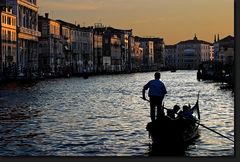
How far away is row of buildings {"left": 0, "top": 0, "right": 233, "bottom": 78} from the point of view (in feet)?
131

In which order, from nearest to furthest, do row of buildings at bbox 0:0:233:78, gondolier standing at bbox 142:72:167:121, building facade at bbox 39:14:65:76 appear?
gondolier standing at bbox 142:72:167:121, row of buildings at bbox 0:0:233:78, building facade at bbox 39:14:65:76

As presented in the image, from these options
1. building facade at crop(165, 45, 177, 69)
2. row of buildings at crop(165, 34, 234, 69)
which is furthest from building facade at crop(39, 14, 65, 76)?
building facade at crop(165, 45, 177, 69)

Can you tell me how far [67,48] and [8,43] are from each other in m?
18.1

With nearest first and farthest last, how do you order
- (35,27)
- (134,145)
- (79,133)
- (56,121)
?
(134,145)
(79,133)
(56,121)
(35,27)

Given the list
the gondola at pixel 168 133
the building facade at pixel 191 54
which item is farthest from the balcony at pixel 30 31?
the building facade at pixel 191 54

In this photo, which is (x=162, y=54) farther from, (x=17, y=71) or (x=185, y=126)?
(x=185, y=126)

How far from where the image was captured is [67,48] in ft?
188

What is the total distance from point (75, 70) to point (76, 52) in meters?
2.39

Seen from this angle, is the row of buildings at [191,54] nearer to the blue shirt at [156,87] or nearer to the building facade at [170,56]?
the building facade at [170,56]

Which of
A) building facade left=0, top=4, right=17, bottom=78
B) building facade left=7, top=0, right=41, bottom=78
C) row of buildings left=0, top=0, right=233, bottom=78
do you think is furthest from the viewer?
building facade left=7, top=0, right=41, bottom=78

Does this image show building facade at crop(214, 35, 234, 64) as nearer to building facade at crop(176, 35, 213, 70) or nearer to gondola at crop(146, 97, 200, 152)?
building facade at crop(176, 35, 213, 70)

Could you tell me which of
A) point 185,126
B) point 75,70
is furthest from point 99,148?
point 75,70

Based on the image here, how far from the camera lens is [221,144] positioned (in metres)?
7.47

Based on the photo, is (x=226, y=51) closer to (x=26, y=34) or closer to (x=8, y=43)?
(x=26, y=34)
